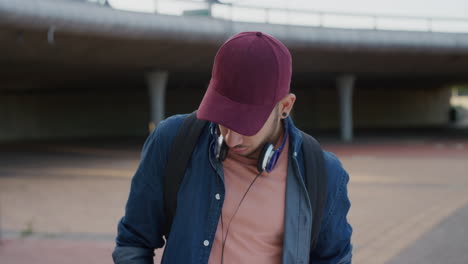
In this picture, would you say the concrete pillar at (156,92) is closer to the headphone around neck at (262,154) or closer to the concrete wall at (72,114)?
the concrete wall at (72,114)

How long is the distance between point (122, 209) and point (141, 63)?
1246cm

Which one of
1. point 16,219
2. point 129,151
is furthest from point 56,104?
point 16,219

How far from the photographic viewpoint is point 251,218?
5.99ft

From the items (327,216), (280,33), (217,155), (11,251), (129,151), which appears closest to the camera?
(217,155)

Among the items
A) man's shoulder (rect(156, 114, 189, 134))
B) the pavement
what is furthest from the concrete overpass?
man's shoulder (rect(156, 114, 189, 134))

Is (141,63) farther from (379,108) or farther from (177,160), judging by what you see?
(379,108)

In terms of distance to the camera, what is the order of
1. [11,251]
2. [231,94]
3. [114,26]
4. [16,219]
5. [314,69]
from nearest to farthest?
[231,94] < [11,251] < [16,219] < [114,26] < [314,69]

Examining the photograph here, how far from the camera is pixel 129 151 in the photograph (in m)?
21.7

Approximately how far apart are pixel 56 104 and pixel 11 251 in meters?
27.7

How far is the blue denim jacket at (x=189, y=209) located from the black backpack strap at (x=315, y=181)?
28 millimetres

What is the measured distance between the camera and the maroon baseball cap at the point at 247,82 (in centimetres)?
164

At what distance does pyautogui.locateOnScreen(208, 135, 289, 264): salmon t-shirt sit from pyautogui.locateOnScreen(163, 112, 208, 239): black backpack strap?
0.16 m

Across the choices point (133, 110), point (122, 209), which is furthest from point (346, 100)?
point (122, 209)

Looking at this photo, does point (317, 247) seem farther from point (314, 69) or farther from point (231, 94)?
point (314, 69)
